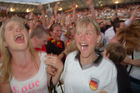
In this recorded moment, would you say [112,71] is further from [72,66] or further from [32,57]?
[32,57]

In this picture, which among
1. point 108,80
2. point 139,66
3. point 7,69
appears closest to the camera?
point 108,80

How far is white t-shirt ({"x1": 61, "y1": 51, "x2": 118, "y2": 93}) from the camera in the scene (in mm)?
1036

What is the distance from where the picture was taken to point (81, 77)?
3.60ft

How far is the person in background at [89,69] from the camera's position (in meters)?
1.04

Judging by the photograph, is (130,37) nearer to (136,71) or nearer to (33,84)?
(136,71)

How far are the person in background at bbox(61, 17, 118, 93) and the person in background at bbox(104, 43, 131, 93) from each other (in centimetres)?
13

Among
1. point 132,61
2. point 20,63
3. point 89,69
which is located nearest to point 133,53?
point 132,61

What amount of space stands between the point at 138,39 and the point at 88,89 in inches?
47.3

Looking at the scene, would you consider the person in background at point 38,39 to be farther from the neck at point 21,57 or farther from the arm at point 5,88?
the arm at point 5,88

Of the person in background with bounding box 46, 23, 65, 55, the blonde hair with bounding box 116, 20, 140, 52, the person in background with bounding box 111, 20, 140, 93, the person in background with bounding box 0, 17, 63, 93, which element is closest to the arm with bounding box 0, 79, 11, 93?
A: the person in background with bounding box 0, 17, 63, 93

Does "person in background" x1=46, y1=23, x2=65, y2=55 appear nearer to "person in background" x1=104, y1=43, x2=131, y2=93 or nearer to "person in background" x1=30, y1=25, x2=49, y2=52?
"person in background" x1=30, y1=25, x2=49, y2=52

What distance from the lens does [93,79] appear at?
1.05 meters

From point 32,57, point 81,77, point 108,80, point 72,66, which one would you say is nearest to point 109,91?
point 108,80

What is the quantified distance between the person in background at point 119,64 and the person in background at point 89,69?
0.13m
